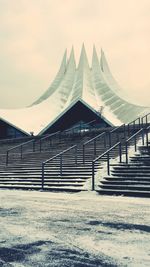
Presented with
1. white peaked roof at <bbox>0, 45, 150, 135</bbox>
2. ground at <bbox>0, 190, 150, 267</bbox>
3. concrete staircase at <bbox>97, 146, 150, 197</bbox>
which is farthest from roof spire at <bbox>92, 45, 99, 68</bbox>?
ground at <bbox>0, 190, 150, 267</bbox>

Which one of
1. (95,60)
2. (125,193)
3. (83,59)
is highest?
(95,60)

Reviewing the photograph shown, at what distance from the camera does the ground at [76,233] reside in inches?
150

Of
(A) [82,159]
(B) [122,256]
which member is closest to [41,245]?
(B) [122,256]

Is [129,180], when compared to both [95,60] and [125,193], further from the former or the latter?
[95,60]

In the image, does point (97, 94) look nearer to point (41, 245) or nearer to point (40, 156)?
point (40, 156)

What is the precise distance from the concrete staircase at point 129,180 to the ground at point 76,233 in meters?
0.84

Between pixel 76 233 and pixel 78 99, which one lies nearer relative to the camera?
pixel 76 233

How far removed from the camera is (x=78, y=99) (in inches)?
1510

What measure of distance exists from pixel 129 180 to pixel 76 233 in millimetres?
5021

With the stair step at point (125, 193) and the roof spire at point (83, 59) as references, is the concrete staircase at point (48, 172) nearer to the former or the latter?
the stair step at point (125, 193)

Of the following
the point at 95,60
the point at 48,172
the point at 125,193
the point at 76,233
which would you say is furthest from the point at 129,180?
the point at 95,60

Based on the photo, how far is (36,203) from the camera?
787 cm

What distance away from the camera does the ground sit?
3821 millimetres

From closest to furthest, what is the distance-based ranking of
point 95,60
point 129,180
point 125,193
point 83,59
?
1. point 125,193
2. point 129,180
3. point 83,59
4. point 95,60
